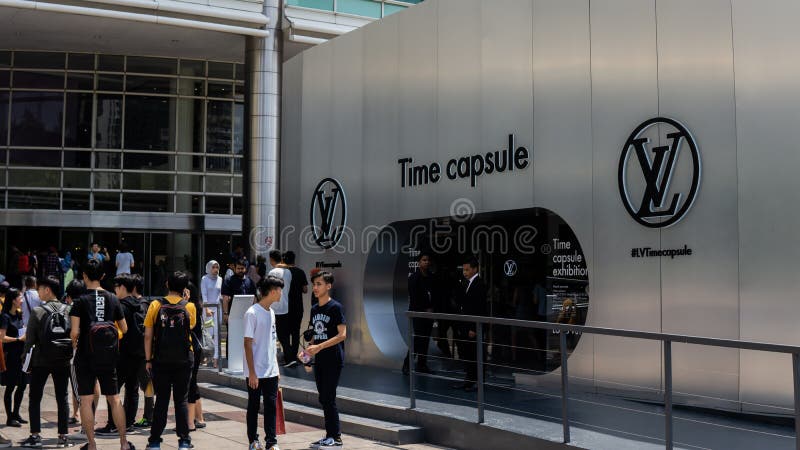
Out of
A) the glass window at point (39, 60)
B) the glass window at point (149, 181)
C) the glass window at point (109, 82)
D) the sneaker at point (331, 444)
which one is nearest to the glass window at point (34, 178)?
the glass window at point (149, 181)

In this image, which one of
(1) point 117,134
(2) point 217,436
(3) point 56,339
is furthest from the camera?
(1) point 117,134

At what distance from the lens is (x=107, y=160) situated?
28.1m

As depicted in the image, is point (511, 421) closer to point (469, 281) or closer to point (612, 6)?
point (469, 281)

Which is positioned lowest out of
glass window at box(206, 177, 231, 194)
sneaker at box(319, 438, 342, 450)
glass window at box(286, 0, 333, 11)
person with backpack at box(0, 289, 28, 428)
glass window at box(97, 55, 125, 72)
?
sneaker at box(319, 438, 342, 450)

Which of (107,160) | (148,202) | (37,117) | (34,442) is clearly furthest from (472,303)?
(37,117)

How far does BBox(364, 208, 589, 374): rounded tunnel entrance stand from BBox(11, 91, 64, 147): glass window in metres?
17.1

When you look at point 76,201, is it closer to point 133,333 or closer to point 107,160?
point 107,160

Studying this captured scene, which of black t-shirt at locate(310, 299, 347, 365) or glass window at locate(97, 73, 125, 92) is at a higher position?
glass window at locate(97, 73, 125, 92)

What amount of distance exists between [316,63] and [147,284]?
14438mm

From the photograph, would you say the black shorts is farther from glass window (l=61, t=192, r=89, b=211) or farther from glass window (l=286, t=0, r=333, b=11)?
glass window (l=61, t=192, r=89, b=211)

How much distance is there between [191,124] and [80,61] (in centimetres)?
392

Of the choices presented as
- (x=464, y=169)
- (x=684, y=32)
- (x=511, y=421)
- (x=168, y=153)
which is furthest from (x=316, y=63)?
(x=168, y=153)

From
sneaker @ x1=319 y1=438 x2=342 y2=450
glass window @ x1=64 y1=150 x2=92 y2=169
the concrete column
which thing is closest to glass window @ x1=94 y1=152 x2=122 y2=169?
glass window @ x1=64 y1=150 x2=92 y2=169

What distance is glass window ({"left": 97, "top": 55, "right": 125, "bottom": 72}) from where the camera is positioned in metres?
28.0
